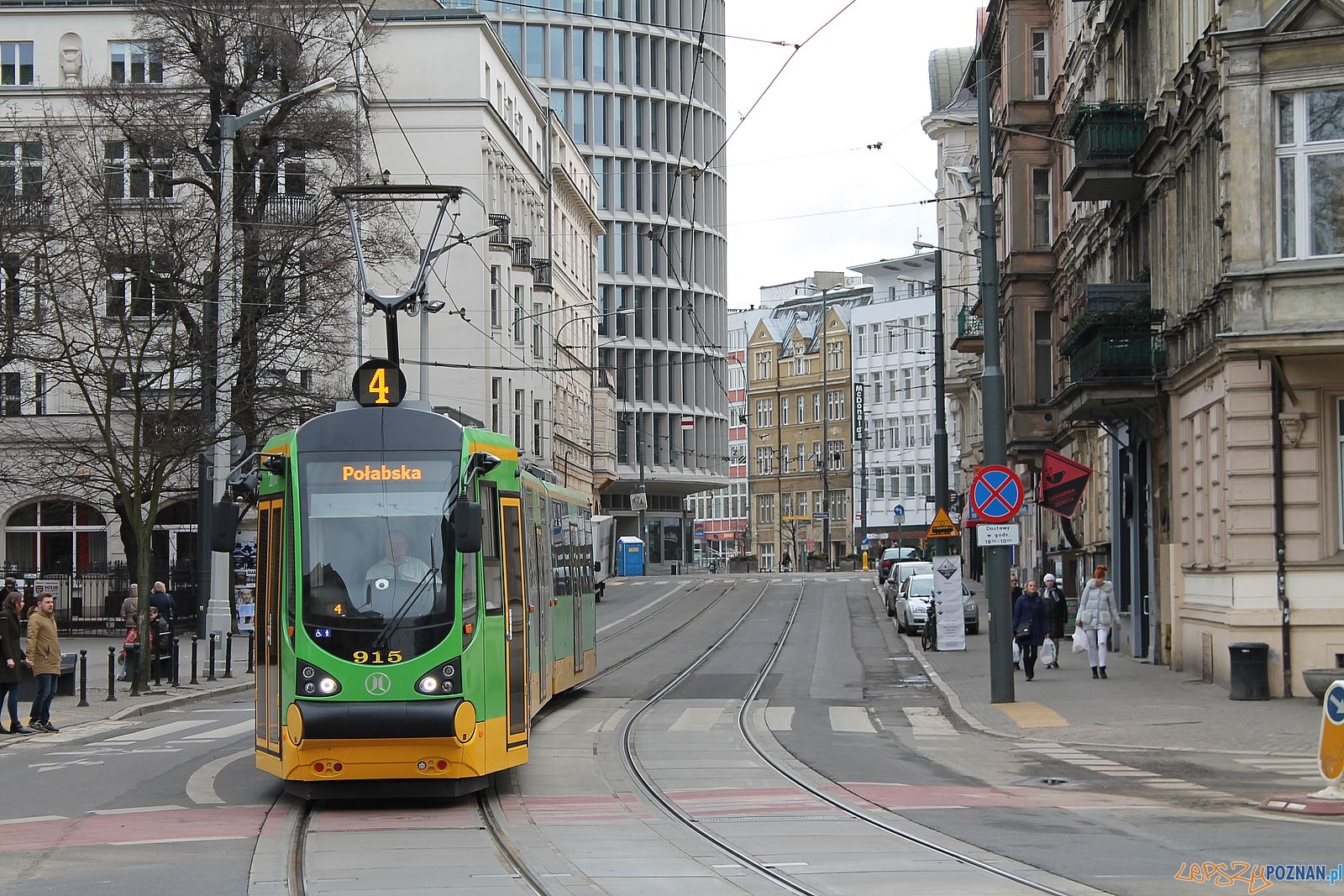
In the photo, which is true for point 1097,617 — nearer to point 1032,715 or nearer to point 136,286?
point 1032,715

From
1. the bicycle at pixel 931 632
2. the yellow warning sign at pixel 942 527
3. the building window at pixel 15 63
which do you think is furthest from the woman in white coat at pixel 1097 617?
the building window at pixel 15 63

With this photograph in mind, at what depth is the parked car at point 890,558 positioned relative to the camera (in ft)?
218

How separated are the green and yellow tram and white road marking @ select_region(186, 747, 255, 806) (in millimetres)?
766

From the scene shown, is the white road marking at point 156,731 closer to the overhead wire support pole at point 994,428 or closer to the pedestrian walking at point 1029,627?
the overhead wire support pole at point 994,428

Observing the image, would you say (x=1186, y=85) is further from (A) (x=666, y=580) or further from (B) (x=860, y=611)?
(A) (x=666, y=580)

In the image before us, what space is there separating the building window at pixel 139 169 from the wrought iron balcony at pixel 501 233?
22.9 meters

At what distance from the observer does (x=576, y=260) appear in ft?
295

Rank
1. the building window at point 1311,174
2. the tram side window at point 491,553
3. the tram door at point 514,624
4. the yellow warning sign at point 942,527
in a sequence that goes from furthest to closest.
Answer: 1. the yellow warning sign at point 942,527
2. the building window at point 1311,174
3. the tram door at point 514,624
4. the tram side window at point 491,553

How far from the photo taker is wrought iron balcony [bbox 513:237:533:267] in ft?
231

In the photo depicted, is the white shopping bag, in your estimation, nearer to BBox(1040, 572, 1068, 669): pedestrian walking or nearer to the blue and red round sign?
BBox(1040, 572, 1068, 669): pedestrian walking

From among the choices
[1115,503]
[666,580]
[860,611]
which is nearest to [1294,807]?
[1115,503]

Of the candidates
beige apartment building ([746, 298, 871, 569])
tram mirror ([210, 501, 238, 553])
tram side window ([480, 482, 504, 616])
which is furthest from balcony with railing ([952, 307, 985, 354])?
beige apartment building ([746, 298, 871, 569])

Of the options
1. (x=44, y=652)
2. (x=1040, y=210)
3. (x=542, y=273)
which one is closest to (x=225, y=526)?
(x=44, y=652)

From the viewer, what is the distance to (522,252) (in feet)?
235
